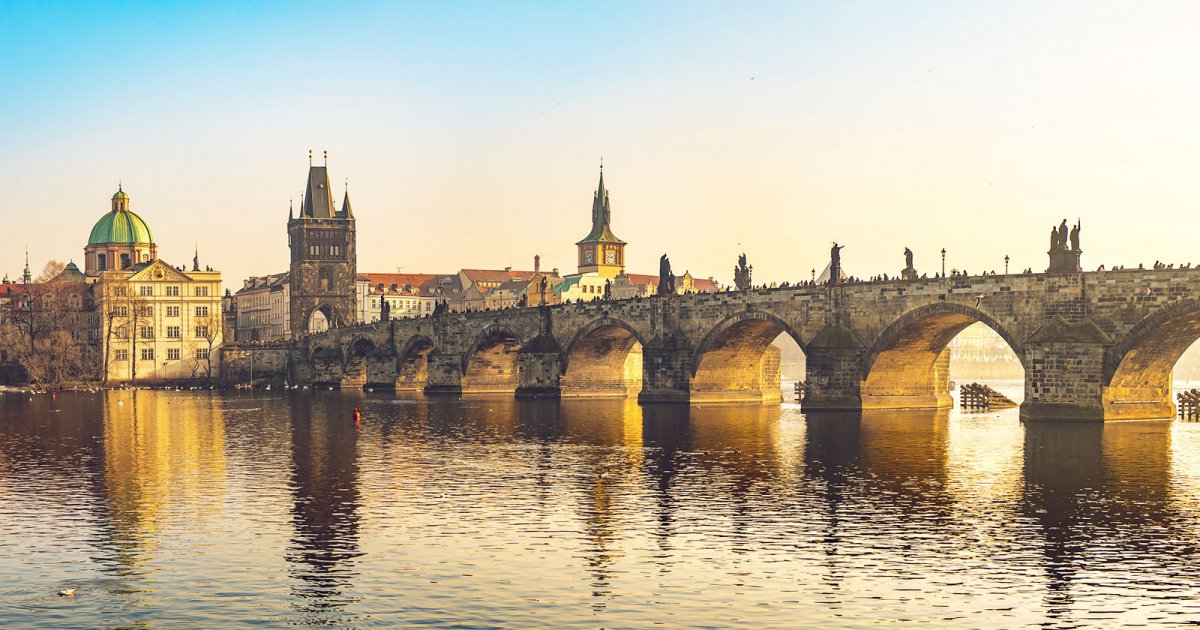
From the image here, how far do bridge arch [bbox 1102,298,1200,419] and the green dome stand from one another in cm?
15891

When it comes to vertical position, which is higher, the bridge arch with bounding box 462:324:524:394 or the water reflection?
the bridge arch with bounding box 462:324:524:394

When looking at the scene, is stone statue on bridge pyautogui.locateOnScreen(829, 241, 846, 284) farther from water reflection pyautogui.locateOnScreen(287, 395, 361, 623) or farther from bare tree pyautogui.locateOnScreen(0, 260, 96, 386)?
bare tree pyautogui.locateOnScreen(0, 260, 96, 386)

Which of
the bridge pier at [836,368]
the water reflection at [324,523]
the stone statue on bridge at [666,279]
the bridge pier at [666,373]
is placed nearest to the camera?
the water reflection at [324,523]

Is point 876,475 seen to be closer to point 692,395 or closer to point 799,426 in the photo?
point 799,426

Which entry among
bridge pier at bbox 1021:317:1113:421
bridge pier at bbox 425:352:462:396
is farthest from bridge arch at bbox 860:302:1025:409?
bridge pier at bbox 425:352:462:396

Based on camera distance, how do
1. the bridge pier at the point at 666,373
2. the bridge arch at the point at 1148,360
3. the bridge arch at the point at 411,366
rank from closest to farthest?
the bridge arch at the point at 1148,360 → the bridge pier at the point at 666,373 → the bridge arch at the point at 411,366

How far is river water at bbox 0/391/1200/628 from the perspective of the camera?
25766mm

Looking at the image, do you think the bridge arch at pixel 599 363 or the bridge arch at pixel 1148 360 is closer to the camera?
the bridge arch at pixel 1148 360

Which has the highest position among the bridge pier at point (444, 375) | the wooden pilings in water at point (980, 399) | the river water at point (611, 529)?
the bridge pier at point (444, 375)

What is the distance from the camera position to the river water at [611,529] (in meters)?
25.8

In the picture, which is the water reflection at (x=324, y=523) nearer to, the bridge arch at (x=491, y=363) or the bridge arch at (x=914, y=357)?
the bridge arch at (x=914, y=357)

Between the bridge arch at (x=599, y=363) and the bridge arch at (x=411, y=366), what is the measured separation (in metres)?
31.1

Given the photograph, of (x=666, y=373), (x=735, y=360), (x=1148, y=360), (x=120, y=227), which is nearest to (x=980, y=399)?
(x=735, y=360)

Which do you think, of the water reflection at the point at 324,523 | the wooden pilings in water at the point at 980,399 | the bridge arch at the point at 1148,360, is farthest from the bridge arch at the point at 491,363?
the bridge arch at the point at 1148,360
